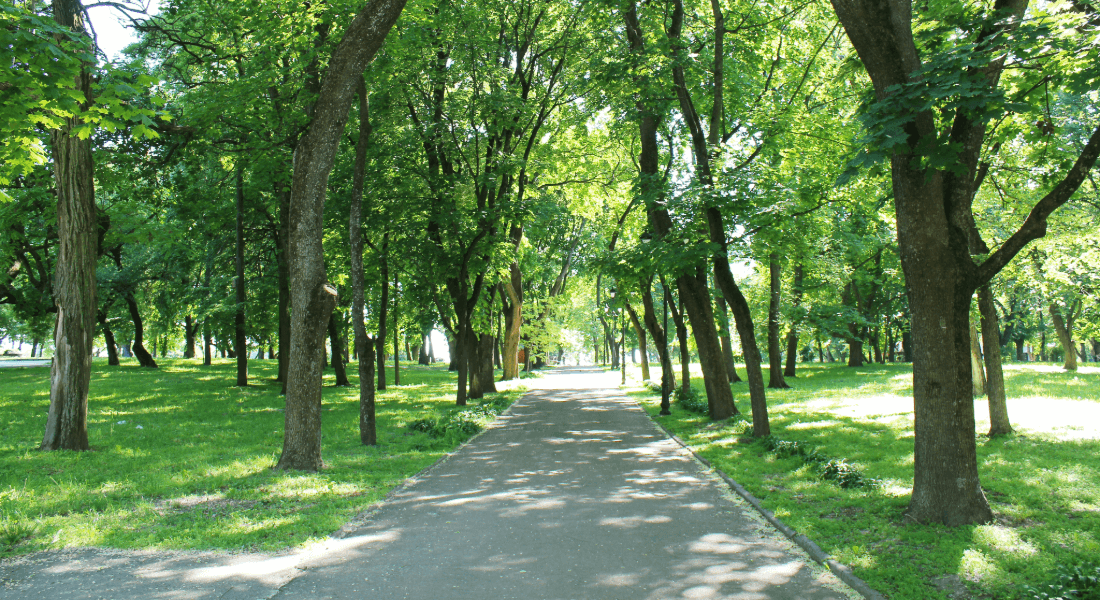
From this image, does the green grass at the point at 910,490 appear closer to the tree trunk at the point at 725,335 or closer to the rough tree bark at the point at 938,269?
the rough tree bark at the point at 938,269

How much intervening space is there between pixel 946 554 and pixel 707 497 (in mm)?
2937

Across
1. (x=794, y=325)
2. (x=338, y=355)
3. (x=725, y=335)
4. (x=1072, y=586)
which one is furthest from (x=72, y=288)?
(x=794, y=325)

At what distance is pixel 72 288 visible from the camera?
394 inches

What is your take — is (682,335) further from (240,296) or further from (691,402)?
(240,296)

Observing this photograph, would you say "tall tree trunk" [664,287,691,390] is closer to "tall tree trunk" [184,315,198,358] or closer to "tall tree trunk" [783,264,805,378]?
"tall tree trunk" [783,264,805,378]

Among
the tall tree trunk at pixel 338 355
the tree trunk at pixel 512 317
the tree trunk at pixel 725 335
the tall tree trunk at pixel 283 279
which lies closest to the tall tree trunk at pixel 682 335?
the tree trunk at pixel 725 335

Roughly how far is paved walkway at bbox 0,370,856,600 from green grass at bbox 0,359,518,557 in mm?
464

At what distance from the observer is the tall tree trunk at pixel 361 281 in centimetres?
1091

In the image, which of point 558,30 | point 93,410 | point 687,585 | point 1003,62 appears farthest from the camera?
point 558,30

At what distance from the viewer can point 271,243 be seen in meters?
22.6

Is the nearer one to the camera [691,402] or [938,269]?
[938,269]

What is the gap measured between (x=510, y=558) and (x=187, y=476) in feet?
18.2

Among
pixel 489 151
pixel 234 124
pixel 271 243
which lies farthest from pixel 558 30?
pixel 271 243

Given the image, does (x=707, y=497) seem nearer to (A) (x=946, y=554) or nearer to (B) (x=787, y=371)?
(A) (x=946, y=554)
